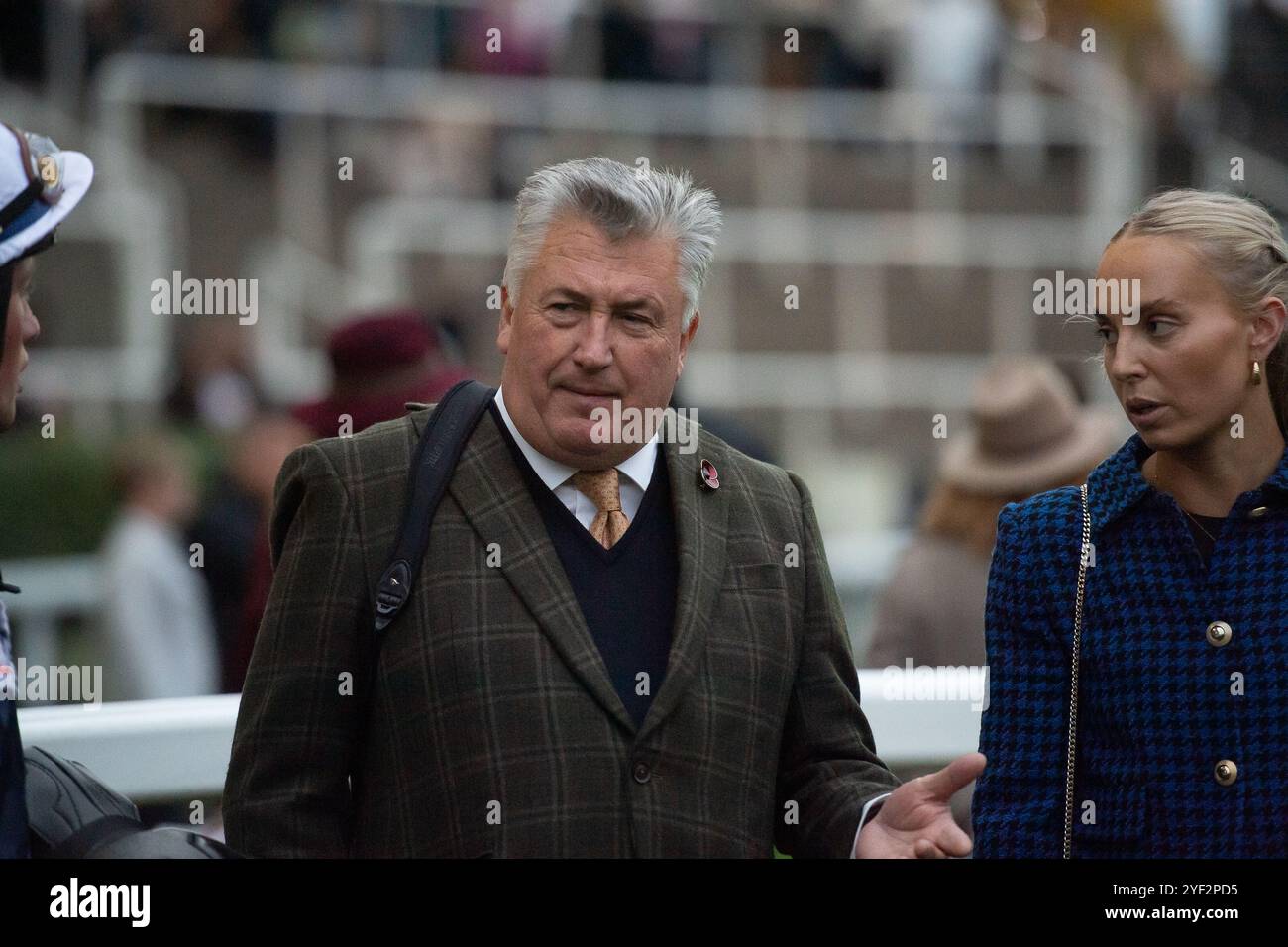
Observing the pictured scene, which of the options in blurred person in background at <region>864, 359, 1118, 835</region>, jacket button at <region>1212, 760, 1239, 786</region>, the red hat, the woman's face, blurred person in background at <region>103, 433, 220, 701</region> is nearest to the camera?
jacket button at <region>1212, 760, 1239, 786</region>

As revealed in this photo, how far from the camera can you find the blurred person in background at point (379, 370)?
4.97 meters

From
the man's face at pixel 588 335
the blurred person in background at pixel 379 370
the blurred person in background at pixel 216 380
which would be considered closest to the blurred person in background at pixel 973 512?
the blurred person in background at pixel 379 370

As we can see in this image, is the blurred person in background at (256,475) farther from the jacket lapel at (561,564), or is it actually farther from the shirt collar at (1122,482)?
the shirt collar at (1122,482)

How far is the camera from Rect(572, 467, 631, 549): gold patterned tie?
3.29 metres

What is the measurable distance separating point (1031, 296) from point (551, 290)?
34.1ft

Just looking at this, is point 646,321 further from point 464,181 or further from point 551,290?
point 464,181

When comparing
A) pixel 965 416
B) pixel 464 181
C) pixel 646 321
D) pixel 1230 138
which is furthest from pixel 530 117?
pixel 646 321

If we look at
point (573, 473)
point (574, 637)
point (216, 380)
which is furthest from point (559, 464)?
point (216, 380)

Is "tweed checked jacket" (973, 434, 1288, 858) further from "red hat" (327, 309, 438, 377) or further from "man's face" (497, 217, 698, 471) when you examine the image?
"red hat" (327, 309, 438, 377)

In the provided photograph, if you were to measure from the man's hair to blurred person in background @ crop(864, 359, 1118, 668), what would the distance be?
198 cm

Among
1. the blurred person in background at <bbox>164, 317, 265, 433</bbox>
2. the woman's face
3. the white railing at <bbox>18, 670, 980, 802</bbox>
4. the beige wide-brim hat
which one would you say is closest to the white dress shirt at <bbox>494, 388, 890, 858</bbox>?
the woman's face

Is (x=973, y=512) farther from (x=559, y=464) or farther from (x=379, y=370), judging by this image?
(x=559, y=464)

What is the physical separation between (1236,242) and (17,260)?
5.73 ft

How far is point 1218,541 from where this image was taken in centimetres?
314
